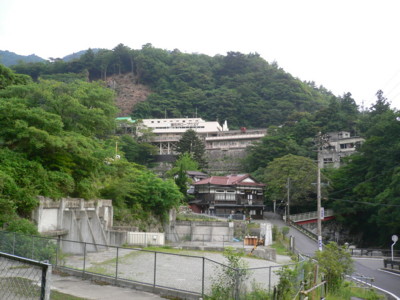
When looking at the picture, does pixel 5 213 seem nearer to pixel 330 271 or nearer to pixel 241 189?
pixel 330 271

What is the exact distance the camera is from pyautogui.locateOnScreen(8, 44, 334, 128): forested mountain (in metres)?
115

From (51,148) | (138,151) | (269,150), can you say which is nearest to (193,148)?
(138,151)

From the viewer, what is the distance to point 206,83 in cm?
13738

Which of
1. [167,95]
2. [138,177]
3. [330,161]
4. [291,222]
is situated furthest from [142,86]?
[138,177]

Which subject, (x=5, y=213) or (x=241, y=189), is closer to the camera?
(x=5, y=213)

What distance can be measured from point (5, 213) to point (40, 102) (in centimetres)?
1048

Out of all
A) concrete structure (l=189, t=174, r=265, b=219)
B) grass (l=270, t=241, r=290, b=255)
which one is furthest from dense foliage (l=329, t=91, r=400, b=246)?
grass (l=270, t=241, r=290, b=255)

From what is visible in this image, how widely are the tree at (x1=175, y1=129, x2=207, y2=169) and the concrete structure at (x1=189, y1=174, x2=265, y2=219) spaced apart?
729 inches

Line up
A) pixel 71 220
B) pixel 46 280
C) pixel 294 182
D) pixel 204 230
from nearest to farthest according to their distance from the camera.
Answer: pixel 46 280 < pixel 71 220 < pixel 204 230 < pixel 294 182

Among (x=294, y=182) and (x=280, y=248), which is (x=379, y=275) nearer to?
(x=280, y=248)

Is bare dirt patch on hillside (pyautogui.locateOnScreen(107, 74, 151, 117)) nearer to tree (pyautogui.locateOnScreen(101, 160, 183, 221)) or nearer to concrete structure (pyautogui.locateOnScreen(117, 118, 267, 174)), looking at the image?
concrete structure (pyautogui.locateOnScreen(117, 118, 267, 174))

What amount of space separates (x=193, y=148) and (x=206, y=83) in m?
63.0

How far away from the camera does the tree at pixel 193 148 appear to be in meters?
77.8

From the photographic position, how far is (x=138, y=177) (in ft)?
114
